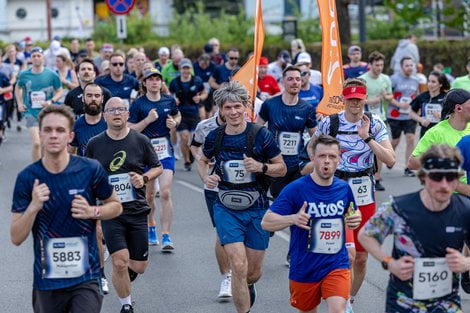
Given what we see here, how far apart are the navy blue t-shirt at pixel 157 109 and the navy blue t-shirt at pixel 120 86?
8.33 ft

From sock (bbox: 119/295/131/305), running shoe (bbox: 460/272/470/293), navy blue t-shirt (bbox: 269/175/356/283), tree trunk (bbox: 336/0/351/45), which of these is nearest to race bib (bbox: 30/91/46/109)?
sock (bbox: 119/295/131/305)

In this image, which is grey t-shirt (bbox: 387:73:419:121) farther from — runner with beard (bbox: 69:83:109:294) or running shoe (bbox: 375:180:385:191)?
runner with beard (bbox: 69:83:109:294)

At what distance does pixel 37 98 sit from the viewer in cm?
1777

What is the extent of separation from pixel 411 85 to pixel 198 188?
12.9 feet

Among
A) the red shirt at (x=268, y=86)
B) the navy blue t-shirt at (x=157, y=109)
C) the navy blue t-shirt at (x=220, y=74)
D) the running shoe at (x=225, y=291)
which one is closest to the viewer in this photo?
the running shoe at (x=225, y=291)

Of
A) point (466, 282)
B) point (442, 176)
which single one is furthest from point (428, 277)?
point (466, 282)

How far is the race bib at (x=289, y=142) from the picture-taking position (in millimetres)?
11773

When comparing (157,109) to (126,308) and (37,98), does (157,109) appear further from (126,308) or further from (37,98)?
(37,98)

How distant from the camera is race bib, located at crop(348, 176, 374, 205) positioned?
9.41 metres

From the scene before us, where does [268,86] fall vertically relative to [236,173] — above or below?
above

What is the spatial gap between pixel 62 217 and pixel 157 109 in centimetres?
598

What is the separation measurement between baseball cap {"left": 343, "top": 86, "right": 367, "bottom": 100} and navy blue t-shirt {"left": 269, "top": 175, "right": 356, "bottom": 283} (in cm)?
155

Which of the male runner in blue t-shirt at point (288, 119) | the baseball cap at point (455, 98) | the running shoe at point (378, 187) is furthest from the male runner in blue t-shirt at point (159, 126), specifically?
the running shoe at point (378, 187)

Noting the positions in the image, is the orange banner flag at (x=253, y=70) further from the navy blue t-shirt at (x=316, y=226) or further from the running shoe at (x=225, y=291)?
the navy blue t-shirt at (x=316, y=226)
